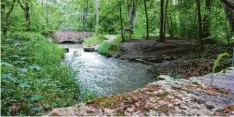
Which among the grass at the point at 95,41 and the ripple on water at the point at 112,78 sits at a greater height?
the grass at the point at 95,41

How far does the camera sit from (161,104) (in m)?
3.83

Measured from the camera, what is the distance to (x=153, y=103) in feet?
12.6

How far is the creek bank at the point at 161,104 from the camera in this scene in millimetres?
3529

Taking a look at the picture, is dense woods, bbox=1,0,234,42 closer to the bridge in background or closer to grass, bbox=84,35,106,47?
grass, bbox=84,35,106,47

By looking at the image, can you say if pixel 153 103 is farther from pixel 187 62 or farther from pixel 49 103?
pixel 187 62

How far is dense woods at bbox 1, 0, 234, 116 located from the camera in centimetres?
523

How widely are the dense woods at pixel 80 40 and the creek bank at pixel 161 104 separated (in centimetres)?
98

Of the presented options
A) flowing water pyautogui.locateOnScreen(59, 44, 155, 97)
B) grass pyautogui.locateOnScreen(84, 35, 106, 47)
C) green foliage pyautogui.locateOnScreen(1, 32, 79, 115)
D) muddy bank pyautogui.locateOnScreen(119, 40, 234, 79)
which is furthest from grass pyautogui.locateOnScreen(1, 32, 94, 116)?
grass pyautogui.locateOnScreen(84, 35, 106, 47)

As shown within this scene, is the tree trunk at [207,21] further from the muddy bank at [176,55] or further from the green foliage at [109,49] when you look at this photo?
the green foliage at [109,49]

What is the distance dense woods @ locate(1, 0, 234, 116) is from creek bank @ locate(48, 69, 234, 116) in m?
0.98

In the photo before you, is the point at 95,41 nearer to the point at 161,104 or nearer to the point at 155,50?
the point at 155,50

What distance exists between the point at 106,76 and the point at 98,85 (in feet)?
5.87

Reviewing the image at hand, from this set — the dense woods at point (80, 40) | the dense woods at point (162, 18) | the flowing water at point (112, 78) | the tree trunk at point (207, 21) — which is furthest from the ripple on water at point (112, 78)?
the tree trunk at point (207, 21)

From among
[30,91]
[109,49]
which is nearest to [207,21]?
[109,49]
